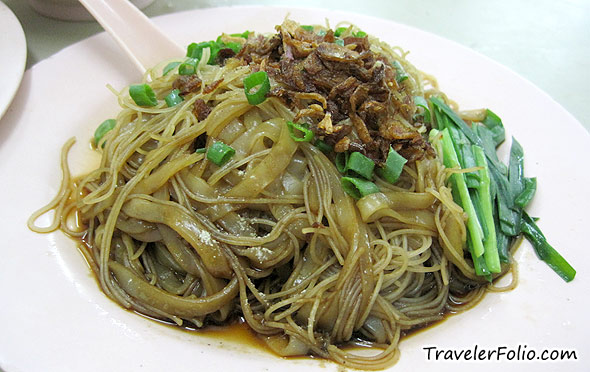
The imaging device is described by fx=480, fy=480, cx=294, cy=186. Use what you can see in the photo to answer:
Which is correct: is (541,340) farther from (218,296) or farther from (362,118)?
(218,296)

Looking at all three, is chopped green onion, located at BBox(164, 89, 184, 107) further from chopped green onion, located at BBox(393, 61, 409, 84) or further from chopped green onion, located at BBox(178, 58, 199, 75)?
chopped green onion, located at BBox(393, 61, 409, 84)

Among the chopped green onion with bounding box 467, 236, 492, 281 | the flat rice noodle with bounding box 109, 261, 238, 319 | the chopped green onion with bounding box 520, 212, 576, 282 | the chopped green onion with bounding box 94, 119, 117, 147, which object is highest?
the chopped green onion with bounding box 520, 212, 576, 282

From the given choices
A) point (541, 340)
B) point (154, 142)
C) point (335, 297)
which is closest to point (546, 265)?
point (541, 340)

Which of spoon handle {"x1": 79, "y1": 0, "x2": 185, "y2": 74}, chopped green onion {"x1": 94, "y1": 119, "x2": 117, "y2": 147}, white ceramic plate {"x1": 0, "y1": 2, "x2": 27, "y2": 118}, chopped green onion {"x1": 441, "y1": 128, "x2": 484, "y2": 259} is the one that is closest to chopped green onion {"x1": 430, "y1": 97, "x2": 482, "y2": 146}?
chopped green onion {"x1": 441, "y1": 128, "x2": 484, "y2": 259}

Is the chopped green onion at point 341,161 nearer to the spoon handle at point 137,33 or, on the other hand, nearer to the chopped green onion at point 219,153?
the chopped green onion at point 219,153

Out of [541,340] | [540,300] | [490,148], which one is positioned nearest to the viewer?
[541,340]

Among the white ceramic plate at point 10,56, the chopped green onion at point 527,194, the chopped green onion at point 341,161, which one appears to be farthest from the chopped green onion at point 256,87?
the chopped green onion at point 527,194

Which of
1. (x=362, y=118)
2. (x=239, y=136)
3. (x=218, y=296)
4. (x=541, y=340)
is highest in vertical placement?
(x=362, y=118)
